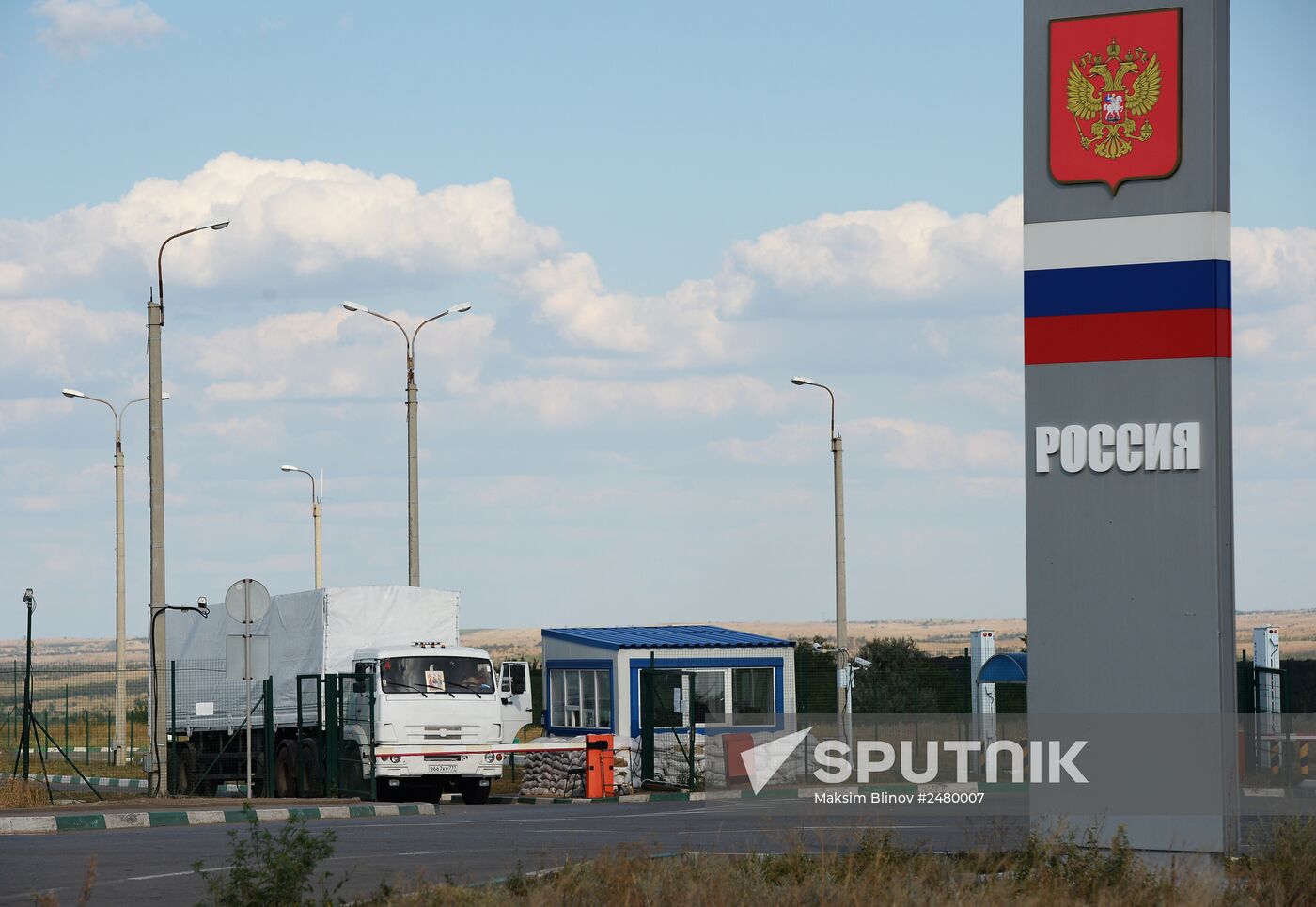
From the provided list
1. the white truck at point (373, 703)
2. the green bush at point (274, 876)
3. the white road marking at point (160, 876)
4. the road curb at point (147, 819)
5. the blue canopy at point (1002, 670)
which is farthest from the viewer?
the blue canopy at point (1002, 670)

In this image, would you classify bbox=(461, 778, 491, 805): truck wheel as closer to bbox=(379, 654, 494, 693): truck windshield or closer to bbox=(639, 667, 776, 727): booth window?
bbox=(379, 654, 494, 693): truck windshield

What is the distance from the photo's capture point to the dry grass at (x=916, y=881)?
997 cm

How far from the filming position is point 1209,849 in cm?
1199

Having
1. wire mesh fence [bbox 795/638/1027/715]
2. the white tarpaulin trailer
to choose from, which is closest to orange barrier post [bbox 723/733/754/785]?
wire mesh fence [bbox 795/638/1027/715]

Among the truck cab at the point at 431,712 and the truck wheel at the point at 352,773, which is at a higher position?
the truck cab at the point at 431,712

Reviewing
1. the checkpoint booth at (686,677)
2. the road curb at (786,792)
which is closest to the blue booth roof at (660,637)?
the checkpoint booth at (686,677)

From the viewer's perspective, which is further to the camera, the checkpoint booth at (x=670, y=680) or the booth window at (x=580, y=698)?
the booth window at (x=580, y=698)

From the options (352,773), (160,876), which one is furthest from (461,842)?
(352,773)

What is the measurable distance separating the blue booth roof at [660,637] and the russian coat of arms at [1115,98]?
23.9 m

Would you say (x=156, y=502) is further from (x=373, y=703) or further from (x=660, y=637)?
(x=660, y=637)

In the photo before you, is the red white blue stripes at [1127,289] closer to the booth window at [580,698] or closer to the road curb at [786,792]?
the road curb at [786,792]

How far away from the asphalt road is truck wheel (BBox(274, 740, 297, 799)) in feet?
25.2

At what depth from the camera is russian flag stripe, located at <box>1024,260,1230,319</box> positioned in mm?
12109

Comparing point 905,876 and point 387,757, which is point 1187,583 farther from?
point 387,757
